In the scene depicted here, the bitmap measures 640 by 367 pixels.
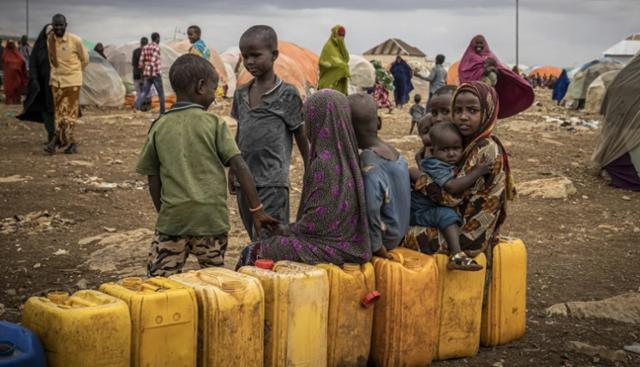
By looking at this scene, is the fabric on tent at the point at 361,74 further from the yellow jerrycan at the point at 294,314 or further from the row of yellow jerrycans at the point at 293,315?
the yellow jerrycan at the point at 294,314

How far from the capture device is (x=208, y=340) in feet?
9.30

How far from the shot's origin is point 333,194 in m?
3.38

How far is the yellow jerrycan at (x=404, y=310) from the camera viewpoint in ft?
11.0

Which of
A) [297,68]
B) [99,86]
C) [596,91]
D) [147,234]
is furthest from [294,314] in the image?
[596,91]

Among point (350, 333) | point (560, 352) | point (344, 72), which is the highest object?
point (344, 72)

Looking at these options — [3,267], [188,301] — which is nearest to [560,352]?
[188,301]

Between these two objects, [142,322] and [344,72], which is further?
[344,72]

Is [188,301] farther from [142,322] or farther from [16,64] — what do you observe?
[16,64]

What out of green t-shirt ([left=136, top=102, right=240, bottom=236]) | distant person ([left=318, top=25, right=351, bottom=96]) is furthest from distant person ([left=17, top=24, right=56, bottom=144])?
green t-shirt ([left=136, top=102, right=240, bottom=236])

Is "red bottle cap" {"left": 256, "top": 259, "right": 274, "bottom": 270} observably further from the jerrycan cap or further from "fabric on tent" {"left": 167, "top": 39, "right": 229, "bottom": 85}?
"fabric on tent" {"left": 167, "top": 39, "right": 229, "bottom": 85}

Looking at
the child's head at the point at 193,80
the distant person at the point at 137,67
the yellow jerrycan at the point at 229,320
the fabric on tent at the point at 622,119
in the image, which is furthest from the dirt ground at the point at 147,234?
the distant person at the point at 137,67

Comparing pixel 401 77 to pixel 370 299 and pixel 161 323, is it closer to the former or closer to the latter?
pixel 370 299

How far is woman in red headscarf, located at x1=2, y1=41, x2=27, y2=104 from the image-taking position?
18.7 m

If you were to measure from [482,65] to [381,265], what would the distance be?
814 cm
